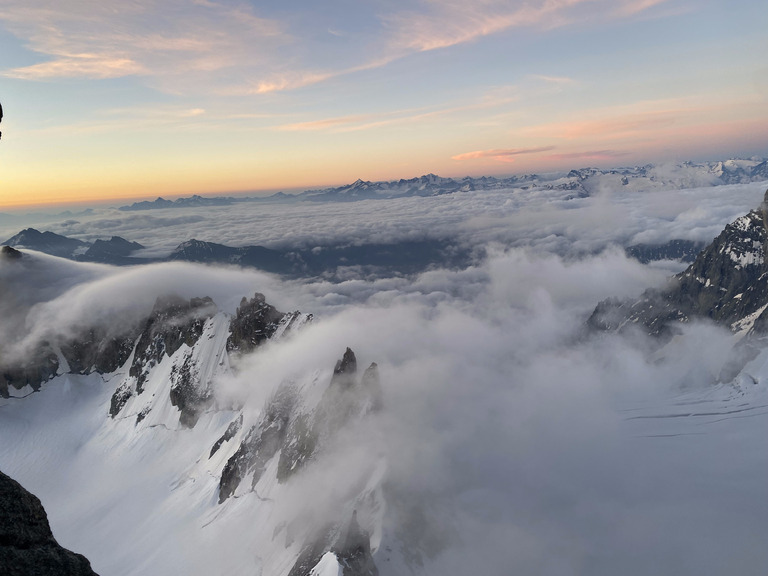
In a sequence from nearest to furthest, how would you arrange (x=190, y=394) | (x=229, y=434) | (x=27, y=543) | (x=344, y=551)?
(x=27, y=543), (x=344, y=551), (x=229, y=434), (x=190, y=394)

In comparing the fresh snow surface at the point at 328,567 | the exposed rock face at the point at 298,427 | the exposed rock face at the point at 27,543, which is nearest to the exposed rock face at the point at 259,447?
the exposed rock face at the point at 298,427

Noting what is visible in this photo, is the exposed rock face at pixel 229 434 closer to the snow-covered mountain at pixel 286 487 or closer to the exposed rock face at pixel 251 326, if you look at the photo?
the snow-covered mountain at pixel 286 487

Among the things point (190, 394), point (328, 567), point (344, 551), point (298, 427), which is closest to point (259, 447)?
point (298, 427)

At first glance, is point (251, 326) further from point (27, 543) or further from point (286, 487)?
point (27, 543)

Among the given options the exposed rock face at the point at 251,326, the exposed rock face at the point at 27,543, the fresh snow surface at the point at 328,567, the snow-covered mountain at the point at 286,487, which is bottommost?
the snow-covered mountain at the point at 286,487

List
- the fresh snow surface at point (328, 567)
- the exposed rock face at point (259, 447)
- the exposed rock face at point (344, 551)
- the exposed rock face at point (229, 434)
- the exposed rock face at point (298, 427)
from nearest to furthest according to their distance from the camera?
the fresh snow surface at point (328, 567) < the exposed rock face at point (344, 551) < the exposed rock face at point (298, 427) < the exposed rock face at point (259, 447) < the exposed rock face at point (229, 434)

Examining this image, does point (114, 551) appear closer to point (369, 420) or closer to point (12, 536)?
A: point (369, 420)
